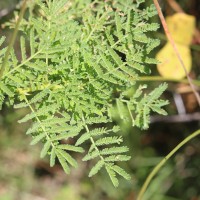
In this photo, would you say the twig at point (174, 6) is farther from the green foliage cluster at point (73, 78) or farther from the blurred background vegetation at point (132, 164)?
the green foliage cluster at point (73, 78)

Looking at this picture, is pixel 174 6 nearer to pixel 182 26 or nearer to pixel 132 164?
pixel 182 26

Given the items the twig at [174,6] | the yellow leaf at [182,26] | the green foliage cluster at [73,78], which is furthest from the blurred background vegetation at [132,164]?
the green foliage cluster at [73,78]

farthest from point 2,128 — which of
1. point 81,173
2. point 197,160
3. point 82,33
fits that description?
point 82,33

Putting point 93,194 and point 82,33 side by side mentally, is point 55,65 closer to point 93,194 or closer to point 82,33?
point 82,33

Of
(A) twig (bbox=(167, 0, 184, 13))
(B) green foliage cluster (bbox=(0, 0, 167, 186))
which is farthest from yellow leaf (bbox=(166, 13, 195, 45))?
(B) green foliage cluster (bbox=(0, 0, 167, 186))

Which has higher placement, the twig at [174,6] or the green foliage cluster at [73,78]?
the green foliage cluster at [73,78]

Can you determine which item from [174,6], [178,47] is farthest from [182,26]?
[174,6]

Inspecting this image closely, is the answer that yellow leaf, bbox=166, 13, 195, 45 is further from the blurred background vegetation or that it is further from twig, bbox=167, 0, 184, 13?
the blurred background vegetation

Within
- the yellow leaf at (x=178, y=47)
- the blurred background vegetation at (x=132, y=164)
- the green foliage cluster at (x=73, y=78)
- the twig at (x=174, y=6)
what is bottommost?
the blurred background vegetation at (x=132, y=164)
